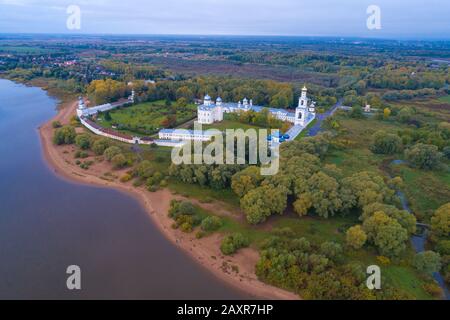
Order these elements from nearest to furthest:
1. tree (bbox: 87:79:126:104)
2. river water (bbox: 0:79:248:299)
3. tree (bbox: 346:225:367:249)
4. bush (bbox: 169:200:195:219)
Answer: river water (bbox: 0:79:248:299) < tree (bbox: 346:225:367:249) < bush (bbox: 169:200:195:219) < tree (bbox: 87:79:126:104)

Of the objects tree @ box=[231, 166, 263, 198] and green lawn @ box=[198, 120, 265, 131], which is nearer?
tree @ box=[231, 166, 263, 198]

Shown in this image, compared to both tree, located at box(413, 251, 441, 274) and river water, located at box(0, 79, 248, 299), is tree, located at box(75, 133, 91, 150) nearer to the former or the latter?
river water, located at box(0, 79, 248, 299)

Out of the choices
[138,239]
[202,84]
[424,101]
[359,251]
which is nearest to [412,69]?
[424,101]

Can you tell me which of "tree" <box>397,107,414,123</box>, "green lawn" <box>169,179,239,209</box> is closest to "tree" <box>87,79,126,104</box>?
"green lawn" <box>169,179,239,209</box>

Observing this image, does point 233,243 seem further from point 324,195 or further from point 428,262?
point 428,262

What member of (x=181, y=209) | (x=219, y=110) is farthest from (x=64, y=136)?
(x=181, y=209)

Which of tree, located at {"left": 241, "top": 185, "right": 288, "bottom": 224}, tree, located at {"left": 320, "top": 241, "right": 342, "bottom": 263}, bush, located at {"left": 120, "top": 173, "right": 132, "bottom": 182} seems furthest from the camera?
bush, located at {"left": 120, "top": 173, "right": 132, "bottom": 182}

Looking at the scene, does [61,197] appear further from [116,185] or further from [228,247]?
[228,247]
